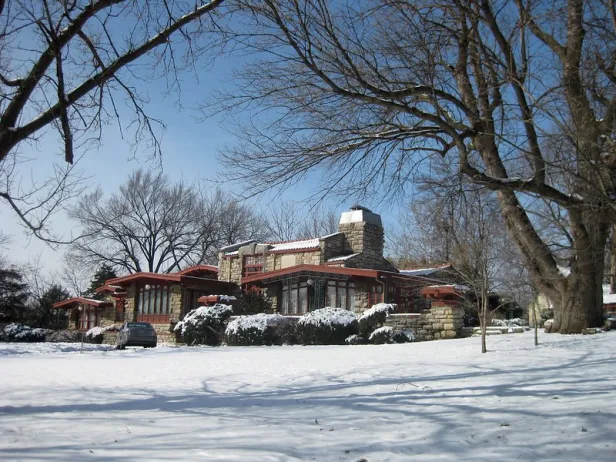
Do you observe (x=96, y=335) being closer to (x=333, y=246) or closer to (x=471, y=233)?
(x=333, y=246)

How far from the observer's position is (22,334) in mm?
29562

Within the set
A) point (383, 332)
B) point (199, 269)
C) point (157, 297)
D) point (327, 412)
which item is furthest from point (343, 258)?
point (327, 412)

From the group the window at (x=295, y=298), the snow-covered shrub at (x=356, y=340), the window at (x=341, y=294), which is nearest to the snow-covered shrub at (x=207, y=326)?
the window at (x=295, y=298)

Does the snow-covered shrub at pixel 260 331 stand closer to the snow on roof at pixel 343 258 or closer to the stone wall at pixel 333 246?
the snow on roof at pixel 343 258

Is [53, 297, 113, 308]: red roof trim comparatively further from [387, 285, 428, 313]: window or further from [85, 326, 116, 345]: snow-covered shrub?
[387, 285, 428, 313]: window

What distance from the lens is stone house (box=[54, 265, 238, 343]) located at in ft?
98.9

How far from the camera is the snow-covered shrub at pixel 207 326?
23625mm

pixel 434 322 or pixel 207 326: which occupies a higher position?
pixel 434 322

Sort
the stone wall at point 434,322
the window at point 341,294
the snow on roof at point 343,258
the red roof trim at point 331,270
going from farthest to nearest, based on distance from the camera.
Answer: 1. the snow on roof at point 343,258
2. the window at point 341,294
3. the red roof trim at point 331,270
4. the stone wall at point 434,322

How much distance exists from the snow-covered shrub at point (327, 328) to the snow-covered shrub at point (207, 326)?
4.66 m

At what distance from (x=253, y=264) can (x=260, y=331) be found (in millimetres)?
9836

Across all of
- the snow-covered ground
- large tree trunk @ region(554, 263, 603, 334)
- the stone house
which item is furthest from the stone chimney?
the snow-covered ground

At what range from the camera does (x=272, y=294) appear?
90.8 feet

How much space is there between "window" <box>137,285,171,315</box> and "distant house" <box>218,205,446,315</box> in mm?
3330
